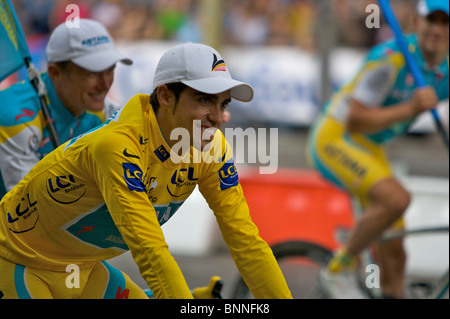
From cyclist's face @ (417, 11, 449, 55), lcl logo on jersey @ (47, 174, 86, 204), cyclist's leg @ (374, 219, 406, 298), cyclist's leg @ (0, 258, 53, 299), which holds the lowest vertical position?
cyclist's leg @ (374, 219, 406, 298)

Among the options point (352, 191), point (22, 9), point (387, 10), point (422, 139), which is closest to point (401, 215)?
point (352, 191)

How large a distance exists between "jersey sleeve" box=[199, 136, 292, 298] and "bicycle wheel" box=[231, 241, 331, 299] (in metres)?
2.58

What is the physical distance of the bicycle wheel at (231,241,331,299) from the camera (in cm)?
594

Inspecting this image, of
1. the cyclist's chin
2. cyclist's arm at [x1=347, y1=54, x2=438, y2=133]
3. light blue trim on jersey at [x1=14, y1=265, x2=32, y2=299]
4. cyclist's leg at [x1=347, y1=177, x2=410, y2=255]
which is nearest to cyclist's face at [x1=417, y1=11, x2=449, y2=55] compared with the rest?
cyclist's arm at [x1=347, y1=54, x2=438, y2=133]

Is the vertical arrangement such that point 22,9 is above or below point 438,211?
above

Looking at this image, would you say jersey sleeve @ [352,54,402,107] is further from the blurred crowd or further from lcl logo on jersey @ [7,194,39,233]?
the blurred crowd

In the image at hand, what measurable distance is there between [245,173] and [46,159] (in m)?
5.16

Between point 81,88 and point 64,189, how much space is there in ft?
4.36

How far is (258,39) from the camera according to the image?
14.6 m

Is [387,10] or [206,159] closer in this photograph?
[206,159]

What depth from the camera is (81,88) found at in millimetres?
4391

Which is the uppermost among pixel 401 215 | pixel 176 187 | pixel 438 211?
pixel 176 187

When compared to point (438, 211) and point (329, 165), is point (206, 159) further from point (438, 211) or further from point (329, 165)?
point (438, 211)

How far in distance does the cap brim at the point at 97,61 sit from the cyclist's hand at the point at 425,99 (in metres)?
2.04
